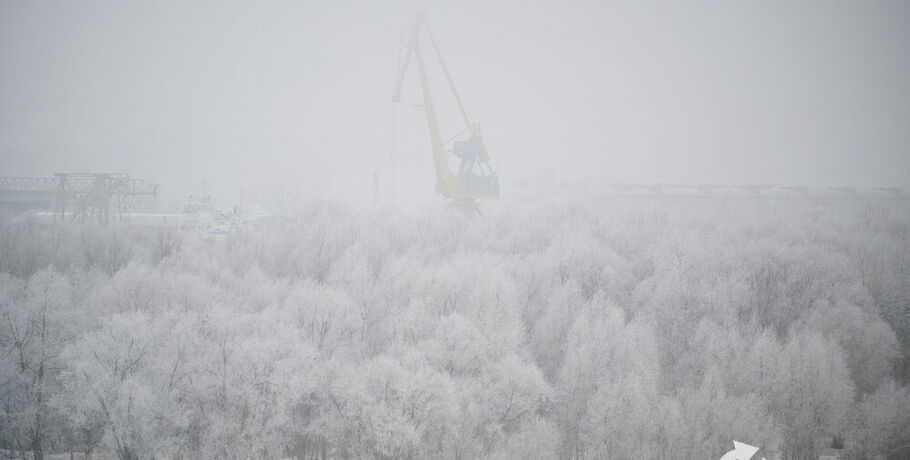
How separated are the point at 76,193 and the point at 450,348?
37717 millimetres

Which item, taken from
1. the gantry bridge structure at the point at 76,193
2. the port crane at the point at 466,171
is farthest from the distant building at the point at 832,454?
the gantry bridge structure at the point at 76,193

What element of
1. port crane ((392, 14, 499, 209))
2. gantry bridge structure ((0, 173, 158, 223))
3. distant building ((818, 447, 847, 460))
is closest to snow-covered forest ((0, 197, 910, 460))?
distant building ((818, 447, 847, 460))

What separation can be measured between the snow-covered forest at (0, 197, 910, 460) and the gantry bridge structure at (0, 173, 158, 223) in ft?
15.1

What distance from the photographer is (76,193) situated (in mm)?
42594

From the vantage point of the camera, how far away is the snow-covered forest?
18.0 m

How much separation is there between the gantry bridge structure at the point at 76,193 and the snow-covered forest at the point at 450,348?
461 centimetres

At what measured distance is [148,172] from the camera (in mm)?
81062

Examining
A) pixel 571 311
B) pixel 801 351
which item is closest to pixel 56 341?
pixel 571 311

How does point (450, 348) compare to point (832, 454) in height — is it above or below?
above

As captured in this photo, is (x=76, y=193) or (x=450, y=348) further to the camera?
(x=76, y=193)

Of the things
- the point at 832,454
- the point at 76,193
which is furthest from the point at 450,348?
the point at 76,193

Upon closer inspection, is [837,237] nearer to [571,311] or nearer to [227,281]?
[571,311]

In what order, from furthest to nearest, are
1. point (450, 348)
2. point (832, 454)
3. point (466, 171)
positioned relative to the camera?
point (466, 171), point (450, 348), point (832, 454)

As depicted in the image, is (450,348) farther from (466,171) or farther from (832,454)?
(466,171)
